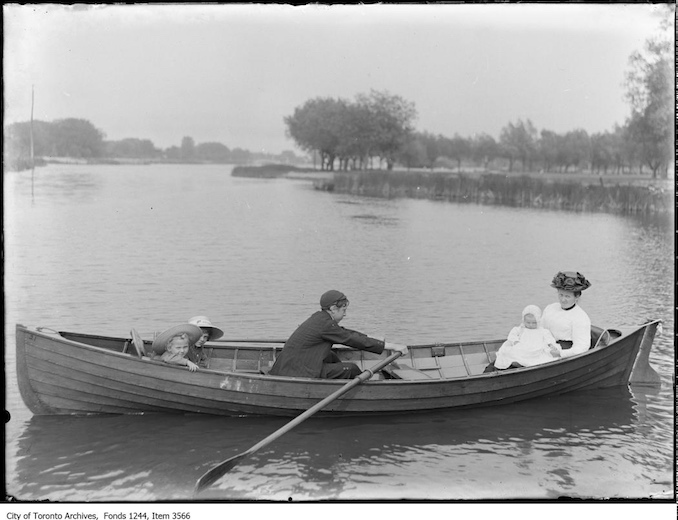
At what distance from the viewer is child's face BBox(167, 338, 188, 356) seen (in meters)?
8.23

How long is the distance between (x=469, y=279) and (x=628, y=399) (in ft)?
24.6

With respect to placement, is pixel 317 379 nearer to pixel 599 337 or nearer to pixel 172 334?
pixel 172 334

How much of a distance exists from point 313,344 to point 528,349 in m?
2.59

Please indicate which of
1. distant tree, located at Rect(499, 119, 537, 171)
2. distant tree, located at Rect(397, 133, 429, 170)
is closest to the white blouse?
distant tree, located at Rect(397, 133, 429, 170)

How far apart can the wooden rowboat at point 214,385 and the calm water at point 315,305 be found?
0.62ft

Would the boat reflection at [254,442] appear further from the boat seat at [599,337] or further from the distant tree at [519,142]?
the distant tree at [519,142]

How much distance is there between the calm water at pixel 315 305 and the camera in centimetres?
717

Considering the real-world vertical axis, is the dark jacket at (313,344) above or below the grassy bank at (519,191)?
below

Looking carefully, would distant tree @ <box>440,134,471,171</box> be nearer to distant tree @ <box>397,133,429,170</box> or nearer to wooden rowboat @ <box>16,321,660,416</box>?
distant tree @ <box>397,133,429,170</box>

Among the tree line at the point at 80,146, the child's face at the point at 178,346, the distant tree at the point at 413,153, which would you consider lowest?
the child's face at the point at 178,346

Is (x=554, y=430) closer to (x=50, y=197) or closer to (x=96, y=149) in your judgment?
(x=50, y=197)

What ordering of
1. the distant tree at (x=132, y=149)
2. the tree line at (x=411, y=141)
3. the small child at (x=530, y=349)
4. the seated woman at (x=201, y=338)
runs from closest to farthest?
the seated woman at (x=201, y=338), the small child at (x=530, y=349), the tree line at (x=411, y=141), the distant tree at (x=132, y=149)

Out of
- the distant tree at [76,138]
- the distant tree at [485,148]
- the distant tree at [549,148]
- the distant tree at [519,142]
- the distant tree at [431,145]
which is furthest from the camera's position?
the distant tree at [485,148]

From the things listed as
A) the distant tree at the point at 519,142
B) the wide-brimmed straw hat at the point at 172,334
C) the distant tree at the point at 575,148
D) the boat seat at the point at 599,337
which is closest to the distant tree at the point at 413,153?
the distant tree at the point at 519,142
